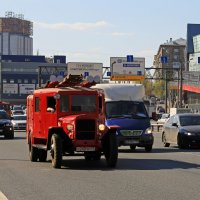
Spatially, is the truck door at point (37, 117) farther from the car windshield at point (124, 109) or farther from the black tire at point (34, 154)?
the car windshield at point (124, 109)

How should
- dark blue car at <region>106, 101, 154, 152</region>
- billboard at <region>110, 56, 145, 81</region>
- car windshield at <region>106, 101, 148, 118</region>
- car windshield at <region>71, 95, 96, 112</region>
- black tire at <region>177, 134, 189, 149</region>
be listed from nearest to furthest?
car windshield at <region>71, 95, 96, 112</region> → dark blue car at <region>106, 101, 154, 152</region> → car windshield at <region>106, 101, 148, 118</region> → black tire at <region>177, 134, 189, 149</region> → billboard at <region>110, 56, 145, 81</region>

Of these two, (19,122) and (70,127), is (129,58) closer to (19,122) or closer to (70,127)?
(19,122)

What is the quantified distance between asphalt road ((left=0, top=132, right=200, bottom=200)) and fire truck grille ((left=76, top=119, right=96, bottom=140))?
0.90 metres

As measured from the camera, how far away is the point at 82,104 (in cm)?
1823

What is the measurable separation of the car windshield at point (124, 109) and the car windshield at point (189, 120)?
265 cm

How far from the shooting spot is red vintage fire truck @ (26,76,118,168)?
1745 cm

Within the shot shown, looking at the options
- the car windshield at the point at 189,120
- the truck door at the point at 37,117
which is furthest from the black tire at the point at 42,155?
the car windshield at the point at 189,120

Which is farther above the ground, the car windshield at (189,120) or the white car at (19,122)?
the car windshield at (189,120)

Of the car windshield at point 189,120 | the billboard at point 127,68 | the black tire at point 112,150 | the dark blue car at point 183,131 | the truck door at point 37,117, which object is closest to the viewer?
the black tire at point 112,150

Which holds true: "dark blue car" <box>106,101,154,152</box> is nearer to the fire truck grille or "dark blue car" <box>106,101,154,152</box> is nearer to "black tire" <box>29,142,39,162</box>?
"black tire" <box>29,142,39,162</box>

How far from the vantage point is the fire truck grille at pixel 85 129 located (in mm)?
17406

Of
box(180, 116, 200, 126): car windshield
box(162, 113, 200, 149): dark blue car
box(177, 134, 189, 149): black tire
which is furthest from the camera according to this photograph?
box(180, 116, 200, 126): car windshield

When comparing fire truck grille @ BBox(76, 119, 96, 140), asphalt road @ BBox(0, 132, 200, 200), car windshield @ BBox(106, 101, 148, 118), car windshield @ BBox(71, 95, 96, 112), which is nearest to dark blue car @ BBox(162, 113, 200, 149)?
car windshield @ BBox(106, 101, 148, 118)

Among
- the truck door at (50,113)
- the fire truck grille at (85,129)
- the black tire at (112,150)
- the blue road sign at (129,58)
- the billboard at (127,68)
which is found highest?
the blue road sign at (129,58)
